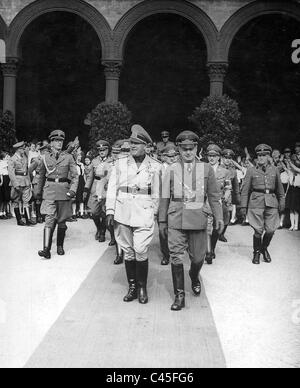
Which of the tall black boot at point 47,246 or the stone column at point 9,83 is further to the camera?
the stone column at point 9,83

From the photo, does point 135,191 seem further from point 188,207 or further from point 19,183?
point 19,183

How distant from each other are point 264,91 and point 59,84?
334 inches

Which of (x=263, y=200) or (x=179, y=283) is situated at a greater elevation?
(x=263, y=200)

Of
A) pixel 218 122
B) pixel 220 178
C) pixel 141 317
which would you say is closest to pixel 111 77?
pixel 218 122

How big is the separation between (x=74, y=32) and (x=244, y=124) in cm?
782

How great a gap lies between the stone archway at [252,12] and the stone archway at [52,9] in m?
3.82

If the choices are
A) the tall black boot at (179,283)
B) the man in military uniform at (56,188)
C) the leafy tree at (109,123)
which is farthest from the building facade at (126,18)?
the tall black boot at (179,283)

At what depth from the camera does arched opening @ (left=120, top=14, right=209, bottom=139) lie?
2111cm

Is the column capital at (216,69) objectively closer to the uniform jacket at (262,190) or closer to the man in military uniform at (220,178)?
the man in military uniform at (220,178)

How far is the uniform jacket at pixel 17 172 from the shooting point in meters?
11.9

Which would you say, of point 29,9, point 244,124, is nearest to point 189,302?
point 29,9

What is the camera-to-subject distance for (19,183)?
11875 millimetres

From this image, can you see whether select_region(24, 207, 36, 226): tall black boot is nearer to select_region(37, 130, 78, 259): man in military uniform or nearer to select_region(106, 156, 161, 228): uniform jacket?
select_region(37, 130, 78, 259): man in military uniform

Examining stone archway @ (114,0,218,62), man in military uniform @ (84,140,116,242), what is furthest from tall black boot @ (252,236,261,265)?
stone archway @ (114,0,218,62)
